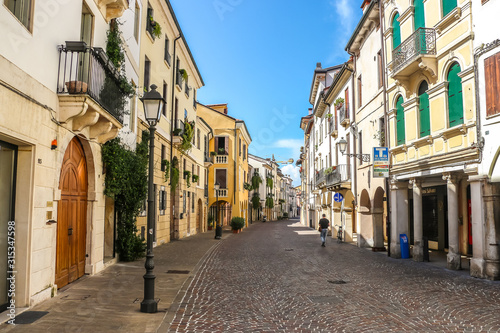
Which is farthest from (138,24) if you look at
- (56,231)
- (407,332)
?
(407,332)

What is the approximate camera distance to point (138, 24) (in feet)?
50.3

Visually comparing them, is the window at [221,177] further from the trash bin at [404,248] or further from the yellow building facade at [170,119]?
the trash bin at [404,248]

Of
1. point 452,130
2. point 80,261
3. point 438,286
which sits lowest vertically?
point 438,286

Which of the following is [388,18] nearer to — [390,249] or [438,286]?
[390,249]

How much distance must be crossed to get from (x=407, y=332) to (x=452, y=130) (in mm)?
8034

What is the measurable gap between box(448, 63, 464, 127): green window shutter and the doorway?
465 inches

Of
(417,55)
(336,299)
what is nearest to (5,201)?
(336,299)

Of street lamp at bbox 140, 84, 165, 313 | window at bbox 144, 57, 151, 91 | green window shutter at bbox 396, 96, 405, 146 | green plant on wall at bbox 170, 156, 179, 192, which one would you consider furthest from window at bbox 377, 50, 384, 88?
street lamp at bbox 140, 84, 165, 313

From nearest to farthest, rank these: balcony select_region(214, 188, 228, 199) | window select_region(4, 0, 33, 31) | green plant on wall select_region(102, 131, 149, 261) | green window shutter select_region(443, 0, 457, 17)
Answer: window select_region(4, 0, 33, 31) < green plant on wall select_region(102, 131, 149, 261) < green window shutter select_region(443, 0, 457, 17) < balcony select_region(214, 188, 228, 199)

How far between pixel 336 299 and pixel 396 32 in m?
12.0

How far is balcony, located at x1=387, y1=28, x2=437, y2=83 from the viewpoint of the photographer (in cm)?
1322

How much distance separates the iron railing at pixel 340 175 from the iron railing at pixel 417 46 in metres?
9.67

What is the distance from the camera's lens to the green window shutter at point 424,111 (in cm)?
1398

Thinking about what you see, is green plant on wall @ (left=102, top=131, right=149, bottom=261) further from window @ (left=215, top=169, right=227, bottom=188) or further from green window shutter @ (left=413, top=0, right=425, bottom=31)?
window @ (left=215, top=169, right=227, bottom=188)
